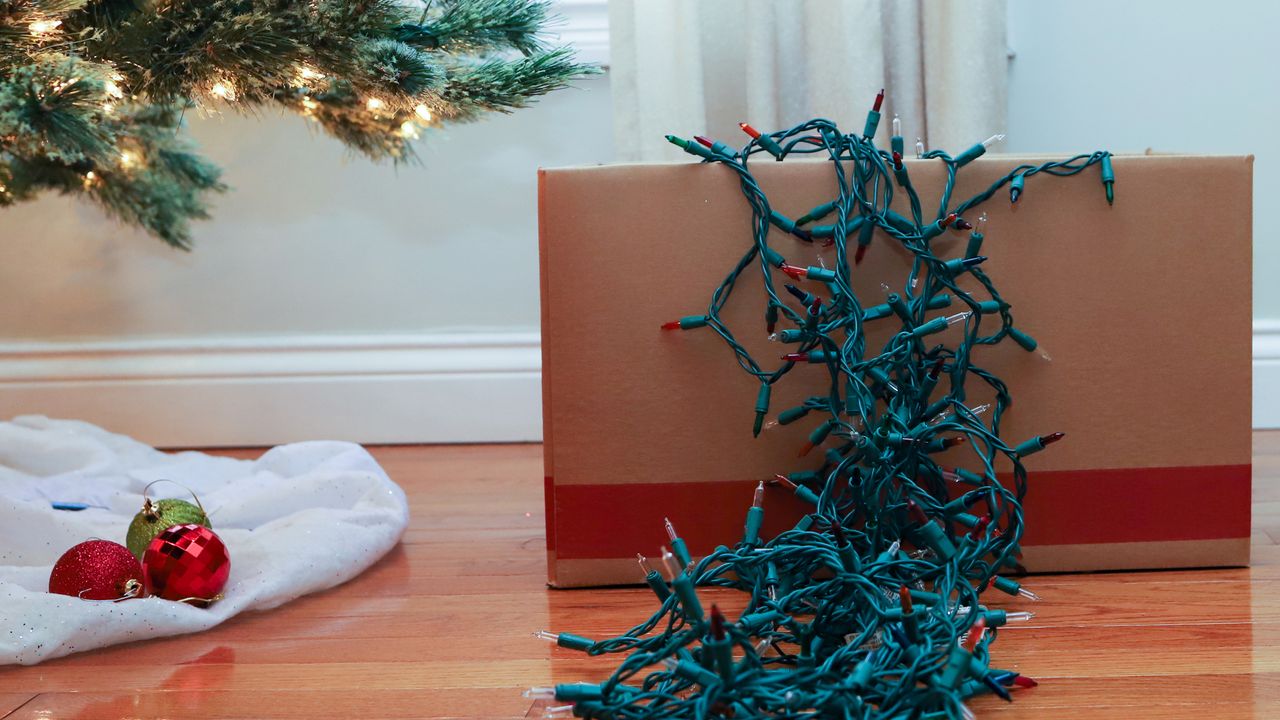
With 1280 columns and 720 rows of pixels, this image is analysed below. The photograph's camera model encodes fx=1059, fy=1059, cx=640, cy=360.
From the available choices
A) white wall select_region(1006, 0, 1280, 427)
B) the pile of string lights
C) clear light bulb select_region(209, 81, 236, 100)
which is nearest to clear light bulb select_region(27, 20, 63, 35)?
clear light bulb select_region(209, 81, 236, 100)

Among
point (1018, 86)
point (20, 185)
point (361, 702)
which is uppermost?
point (1018, 86)

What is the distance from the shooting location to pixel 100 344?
1.41 metres

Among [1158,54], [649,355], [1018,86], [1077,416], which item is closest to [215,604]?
[649,355]

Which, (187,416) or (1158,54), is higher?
(1158,54)

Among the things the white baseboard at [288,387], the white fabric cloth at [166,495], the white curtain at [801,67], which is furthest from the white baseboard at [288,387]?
the white curtain at [801,67]

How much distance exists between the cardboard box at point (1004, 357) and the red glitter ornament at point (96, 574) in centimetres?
30

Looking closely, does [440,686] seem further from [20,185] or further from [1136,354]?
[20,185]

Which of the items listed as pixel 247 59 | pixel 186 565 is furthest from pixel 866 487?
pixel 247 59

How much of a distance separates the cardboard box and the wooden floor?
0.05 metres

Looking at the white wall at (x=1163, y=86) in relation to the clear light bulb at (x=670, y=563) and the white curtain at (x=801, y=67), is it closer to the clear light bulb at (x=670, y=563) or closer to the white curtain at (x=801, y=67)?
the white curtain at (x=801, y=67)

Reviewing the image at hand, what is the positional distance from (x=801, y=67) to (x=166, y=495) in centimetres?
85

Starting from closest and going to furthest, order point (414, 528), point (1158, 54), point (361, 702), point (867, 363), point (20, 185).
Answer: point (361, 702), point (867, 363), point (414, 528), point (20, 185), point (1158, 54)

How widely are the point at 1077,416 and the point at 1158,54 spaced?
77 cm

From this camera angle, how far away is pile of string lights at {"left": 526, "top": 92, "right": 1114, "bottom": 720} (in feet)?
1.85
